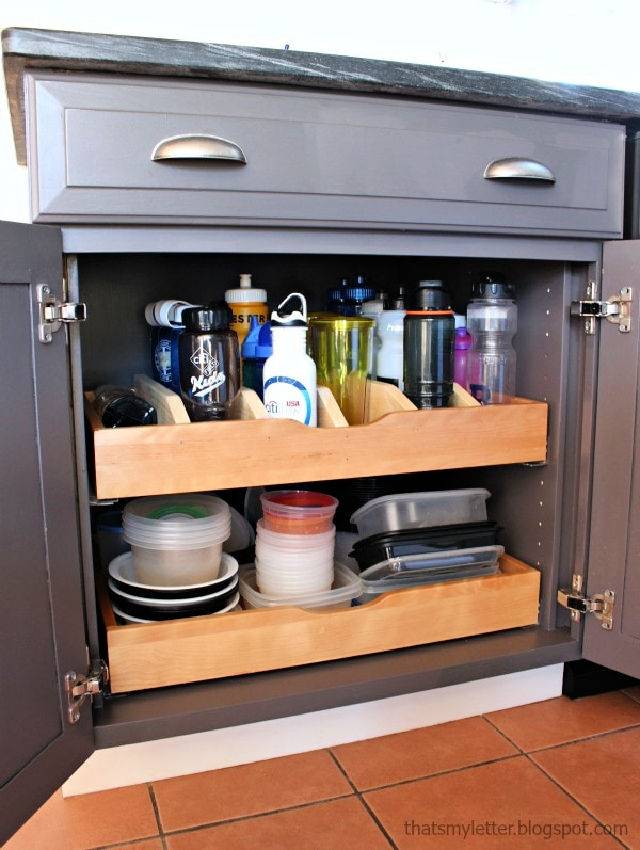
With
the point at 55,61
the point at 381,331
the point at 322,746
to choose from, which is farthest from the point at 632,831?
the point at 55,61

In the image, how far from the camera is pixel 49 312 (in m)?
0.88

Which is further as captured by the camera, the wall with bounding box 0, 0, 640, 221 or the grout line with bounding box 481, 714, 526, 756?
the wall with bounding box 0, 0, 640, 221

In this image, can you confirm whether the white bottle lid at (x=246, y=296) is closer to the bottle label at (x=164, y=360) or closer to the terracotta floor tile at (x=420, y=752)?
the bottle label at (x=164, y=360)

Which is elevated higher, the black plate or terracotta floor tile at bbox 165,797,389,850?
the black plate

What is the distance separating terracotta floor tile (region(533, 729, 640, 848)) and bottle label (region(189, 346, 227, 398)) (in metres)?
0.75

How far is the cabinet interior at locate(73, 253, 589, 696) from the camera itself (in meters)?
1.22

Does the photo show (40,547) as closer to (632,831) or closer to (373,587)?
(373,587)

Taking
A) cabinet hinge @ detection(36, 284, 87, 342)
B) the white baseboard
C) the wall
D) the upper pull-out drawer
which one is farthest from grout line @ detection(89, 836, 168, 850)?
the wall

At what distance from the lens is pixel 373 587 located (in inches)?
48.5

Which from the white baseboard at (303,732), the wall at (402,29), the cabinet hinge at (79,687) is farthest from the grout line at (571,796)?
the wall at (402,29)

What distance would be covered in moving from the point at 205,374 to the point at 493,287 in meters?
0.52

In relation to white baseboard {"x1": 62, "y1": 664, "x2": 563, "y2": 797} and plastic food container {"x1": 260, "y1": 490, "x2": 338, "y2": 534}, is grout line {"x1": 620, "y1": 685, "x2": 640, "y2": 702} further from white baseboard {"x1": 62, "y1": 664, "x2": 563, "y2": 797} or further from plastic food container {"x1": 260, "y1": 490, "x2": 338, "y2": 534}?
plastic food container {"x1": 260, "y1": 490, "x2": 338, "y2": 534}

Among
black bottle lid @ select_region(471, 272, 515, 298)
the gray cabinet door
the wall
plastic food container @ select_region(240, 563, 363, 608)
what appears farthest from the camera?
the wall

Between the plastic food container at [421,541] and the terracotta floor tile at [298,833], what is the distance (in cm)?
38
